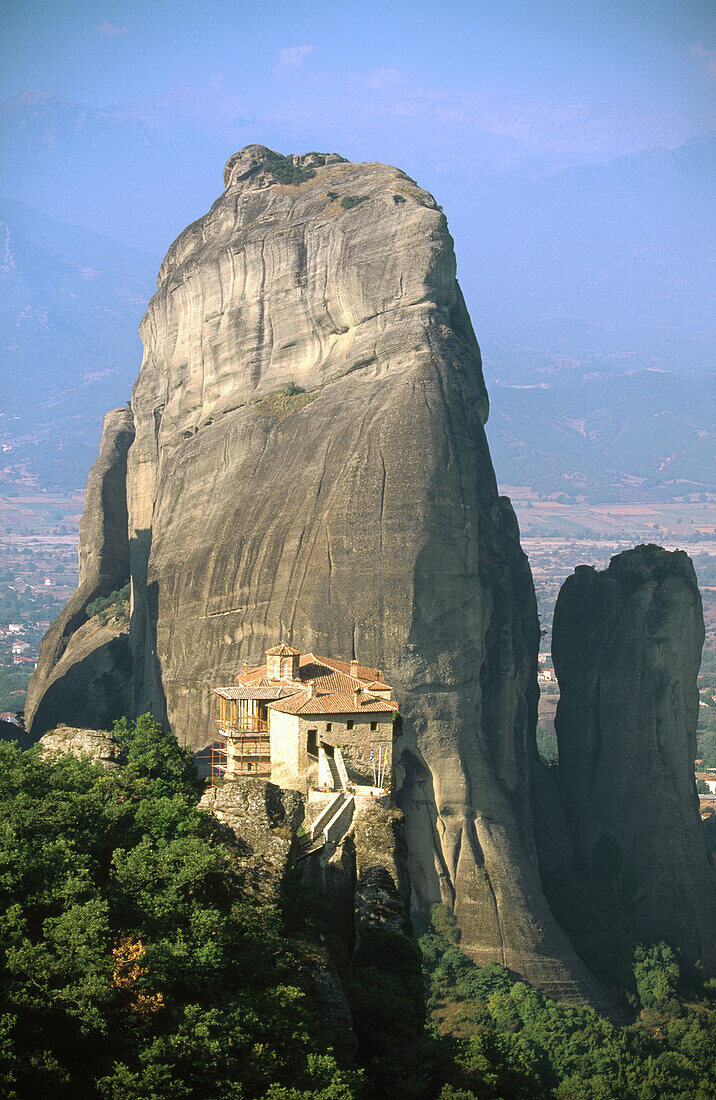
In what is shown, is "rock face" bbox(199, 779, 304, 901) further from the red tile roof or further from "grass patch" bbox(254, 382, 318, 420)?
"grass patch" bbox(254, 382, 318, 420)

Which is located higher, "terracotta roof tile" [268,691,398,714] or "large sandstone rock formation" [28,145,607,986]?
"large sandstone rock formation" [28,145,607,986]

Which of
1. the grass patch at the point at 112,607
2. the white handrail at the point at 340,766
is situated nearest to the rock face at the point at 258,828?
the white handrail at the point at 340,766

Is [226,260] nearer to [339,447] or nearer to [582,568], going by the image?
[339,447]

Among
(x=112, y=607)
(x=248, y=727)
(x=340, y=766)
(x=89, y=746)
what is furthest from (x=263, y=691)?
(x=112, y=607)

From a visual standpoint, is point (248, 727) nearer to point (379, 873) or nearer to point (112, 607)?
point (379, 873)

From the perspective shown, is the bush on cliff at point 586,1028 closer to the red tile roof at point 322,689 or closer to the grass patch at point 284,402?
the red tile roof at point 322,689

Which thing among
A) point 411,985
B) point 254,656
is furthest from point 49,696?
point 411,985

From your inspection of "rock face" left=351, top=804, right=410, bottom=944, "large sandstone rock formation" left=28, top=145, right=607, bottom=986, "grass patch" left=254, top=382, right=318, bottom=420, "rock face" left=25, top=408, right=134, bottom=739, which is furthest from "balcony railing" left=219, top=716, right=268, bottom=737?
"rock face" left=25, top=408, right=134, bottom=739
